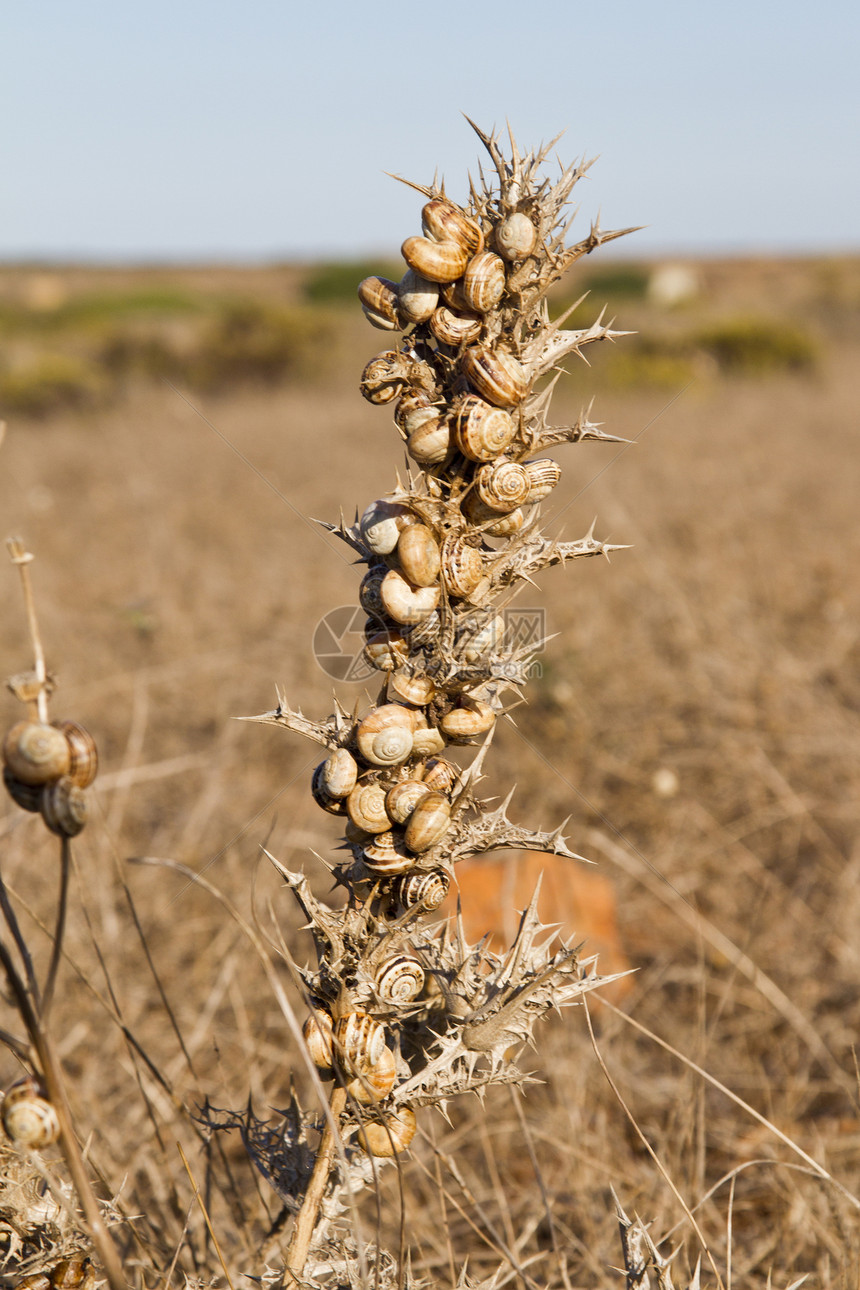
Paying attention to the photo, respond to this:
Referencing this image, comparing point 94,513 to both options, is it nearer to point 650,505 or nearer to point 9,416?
point 650,505

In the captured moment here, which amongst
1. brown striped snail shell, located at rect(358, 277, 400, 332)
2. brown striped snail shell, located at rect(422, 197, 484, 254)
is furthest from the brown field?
brown striped snail shell, located at rect(422, 197, 484, 254)

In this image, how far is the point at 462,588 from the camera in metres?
1.14

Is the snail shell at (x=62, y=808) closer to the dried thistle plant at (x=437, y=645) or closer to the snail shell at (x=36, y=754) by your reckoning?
the snail shell at (x=36, y=754)

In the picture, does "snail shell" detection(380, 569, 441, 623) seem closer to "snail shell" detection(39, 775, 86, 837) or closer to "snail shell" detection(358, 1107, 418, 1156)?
"snail shell" detection(39, 775, 86, 837)

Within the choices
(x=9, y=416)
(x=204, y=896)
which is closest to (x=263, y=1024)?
(x=204, y=896)

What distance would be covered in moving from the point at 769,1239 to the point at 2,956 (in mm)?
2152

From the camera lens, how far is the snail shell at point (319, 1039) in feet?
3.78

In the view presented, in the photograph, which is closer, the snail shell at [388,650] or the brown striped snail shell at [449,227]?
the brown striped snail shell at [449,227]

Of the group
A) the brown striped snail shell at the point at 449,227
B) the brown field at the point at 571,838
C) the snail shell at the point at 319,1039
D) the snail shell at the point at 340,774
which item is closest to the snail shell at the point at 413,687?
the snail shell at the point at 340,774

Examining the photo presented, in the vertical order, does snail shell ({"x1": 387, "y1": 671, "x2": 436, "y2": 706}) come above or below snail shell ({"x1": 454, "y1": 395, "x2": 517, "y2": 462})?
below

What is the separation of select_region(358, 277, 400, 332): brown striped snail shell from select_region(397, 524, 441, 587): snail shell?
30cm

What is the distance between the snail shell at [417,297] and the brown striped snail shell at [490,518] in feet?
0.83

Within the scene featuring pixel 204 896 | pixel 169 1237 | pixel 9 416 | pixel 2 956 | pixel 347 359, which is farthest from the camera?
pixel 347 359

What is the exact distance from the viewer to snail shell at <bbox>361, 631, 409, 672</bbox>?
1191mm
